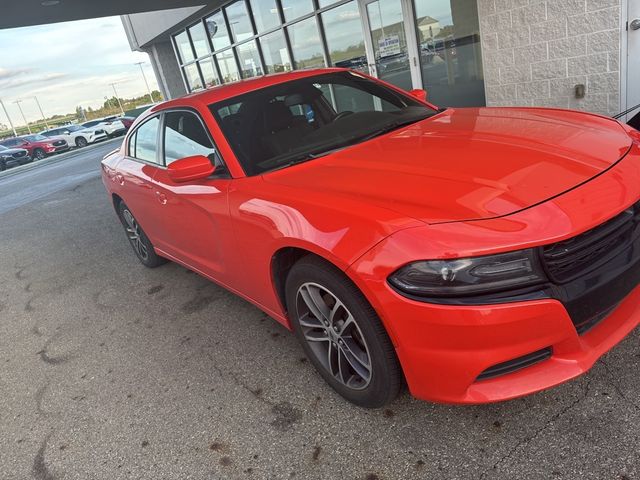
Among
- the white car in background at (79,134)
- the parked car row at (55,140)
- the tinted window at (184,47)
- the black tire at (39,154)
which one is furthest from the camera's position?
the white car in background at (79,134)

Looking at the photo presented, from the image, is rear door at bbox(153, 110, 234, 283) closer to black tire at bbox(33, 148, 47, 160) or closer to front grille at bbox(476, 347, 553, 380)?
front grille at bbox(476, 347, 553, 380)

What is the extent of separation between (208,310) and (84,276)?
214 centimetres

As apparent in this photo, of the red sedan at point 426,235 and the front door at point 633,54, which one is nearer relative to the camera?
the red sedan at point 426,235

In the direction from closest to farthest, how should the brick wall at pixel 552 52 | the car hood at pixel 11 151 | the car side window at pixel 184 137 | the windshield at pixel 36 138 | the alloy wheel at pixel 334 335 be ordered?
the alloy wheel at pixel 334 335 → the car side window at pixel 184 137 → the brick wall at pixel 552 52 → the car hood at pixel 11 151 → the windshield at pixel 36 138

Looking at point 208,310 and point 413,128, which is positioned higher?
point 413,128

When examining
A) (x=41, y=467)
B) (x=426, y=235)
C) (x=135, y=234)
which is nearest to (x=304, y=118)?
(x=426, y=235)

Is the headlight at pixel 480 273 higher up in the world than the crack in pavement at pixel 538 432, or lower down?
higher up

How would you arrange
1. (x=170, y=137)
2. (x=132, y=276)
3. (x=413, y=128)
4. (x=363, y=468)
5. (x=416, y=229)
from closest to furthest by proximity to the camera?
(x=416, y=229) < (x=363, y=468) < (x=413, y=128) < (x=170, y=137) < (x=132, y=276)

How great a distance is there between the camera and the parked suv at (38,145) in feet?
92.2

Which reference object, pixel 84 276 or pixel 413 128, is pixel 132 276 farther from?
pixel 413 128

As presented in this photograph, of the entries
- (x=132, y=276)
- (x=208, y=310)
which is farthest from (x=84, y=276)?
(x=208, y=310)

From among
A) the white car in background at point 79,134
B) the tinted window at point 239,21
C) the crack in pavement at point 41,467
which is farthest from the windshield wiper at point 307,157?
the white car in background at point 79,134

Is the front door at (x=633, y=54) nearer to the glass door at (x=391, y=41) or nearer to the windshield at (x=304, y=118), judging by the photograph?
the windshield at (x=304, y=118)

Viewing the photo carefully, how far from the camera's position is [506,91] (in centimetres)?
605
